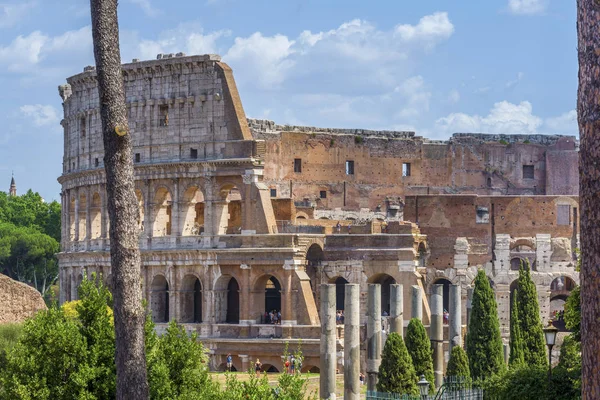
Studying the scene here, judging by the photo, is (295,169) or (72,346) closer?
(72,346)

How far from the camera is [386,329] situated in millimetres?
42656

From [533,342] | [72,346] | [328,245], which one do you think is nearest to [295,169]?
[328,245]

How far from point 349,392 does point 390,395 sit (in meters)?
4.04

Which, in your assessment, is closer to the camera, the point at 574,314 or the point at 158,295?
the point at 574,314

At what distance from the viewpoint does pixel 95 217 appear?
4753 cm

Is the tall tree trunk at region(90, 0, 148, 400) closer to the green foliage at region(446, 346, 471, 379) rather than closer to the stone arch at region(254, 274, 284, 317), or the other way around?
the green foliage at region(446, 346, 471, 379)

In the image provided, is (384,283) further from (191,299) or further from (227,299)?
(191,299)

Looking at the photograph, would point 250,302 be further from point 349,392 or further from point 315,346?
point 349,392

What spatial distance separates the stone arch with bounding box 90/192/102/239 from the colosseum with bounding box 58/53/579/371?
45mm

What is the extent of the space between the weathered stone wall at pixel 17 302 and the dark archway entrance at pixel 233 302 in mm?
18877

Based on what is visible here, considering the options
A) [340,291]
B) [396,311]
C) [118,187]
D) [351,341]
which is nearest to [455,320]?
[396,311]

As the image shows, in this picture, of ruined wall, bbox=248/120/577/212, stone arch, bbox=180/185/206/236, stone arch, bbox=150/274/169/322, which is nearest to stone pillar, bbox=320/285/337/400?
stone arch, bbox=180/185/206/236

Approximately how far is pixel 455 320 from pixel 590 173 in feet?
91.2

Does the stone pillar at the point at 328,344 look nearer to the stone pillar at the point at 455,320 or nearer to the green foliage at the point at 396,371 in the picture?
the green foliage at the point at 396,371
